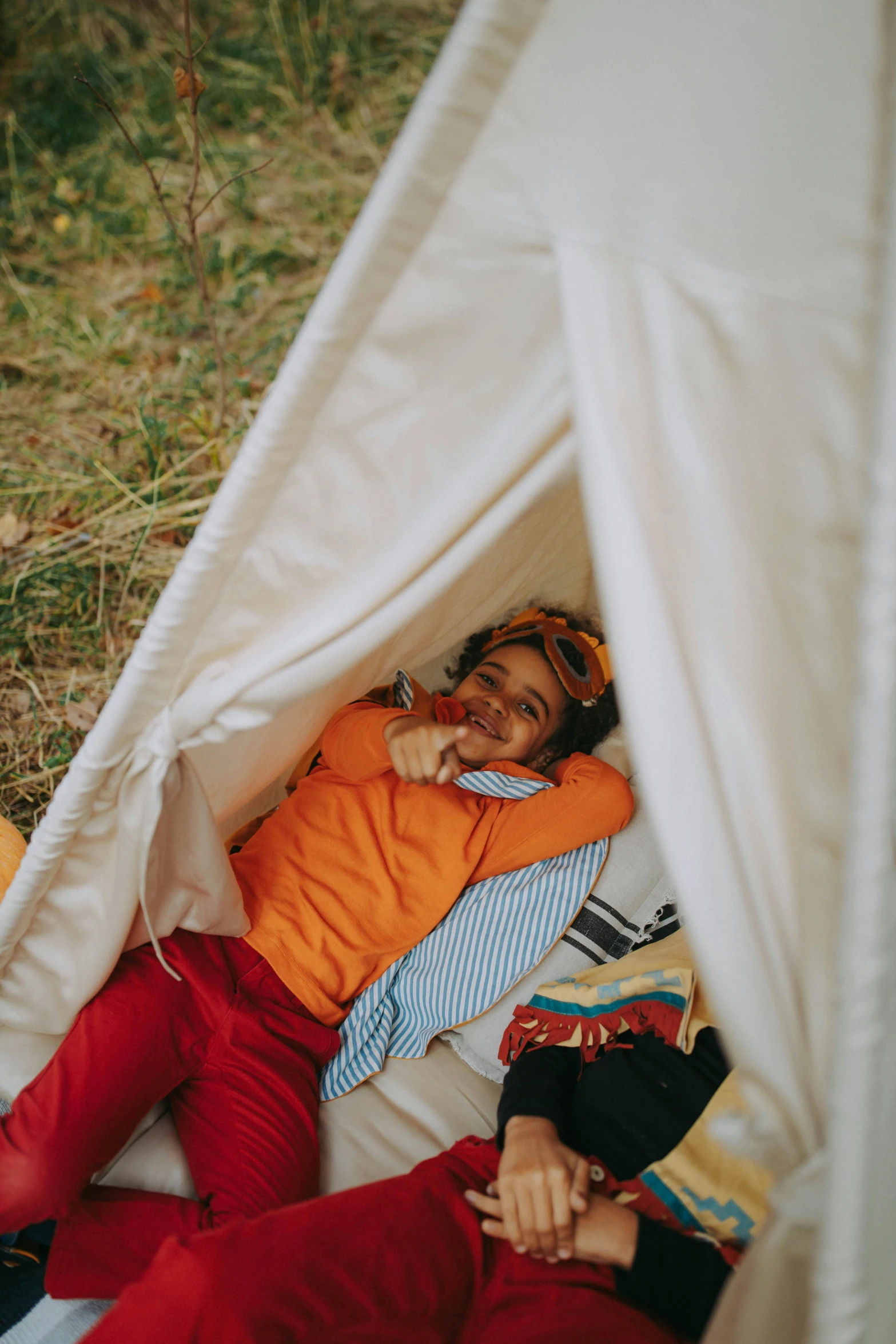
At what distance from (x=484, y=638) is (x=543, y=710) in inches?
10.5

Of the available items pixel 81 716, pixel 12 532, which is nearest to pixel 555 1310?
pixel 81 716

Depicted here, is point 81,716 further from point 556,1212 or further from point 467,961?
point 556,1212

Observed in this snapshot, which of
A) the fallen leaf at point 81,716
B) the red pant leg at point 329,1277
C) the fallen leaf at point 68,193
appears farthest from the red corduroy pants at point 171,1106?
the fallen leaf at point 68,193

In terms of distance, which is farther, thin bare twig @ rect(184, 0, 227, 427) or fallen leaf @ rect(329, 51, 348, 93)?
fallen leaf @ rect(329, 51, 348, 93)

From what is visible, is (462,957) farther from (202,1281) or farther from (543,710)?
(202,1281)

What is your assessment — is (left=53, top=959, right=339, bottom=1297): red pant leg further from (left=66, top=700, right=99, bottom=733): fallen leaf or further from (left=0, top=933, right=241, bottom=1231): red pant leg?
(left=66, top=700, right=99, bottom=733): fallen leaf

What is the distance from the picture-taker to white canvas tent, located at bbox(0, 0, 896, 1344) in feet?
2.38

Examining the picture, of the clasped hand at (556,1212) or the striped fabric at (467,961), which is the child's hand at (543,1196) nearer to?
the clasped hand at (556,1212)

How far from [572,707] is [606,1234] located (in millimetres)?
982

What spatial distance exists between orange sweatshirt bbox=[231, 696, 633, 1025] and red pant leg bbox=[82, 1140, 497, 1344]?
41 centimetres

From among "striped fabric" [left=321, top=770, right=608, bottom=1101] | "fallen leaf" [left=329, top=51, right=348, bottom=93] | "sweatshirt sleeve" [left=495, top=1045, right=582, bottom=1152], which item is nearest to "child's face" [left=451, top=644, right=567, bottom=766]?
"striped fabric" [left=321, top=770, right=608, bottom=1101]

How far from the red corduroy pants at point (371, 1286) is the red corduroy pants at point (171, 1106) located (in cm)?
20

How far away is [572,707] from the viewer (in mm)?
1883

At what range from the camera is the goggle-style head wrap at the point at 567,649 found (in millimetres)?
1804
